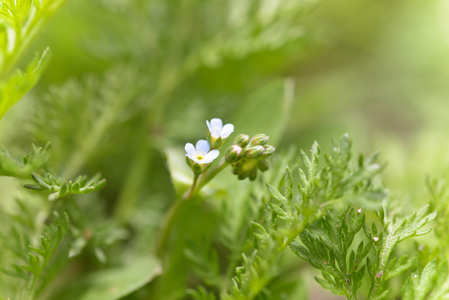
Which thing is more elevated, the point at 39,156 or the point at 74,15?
the point at 74,15

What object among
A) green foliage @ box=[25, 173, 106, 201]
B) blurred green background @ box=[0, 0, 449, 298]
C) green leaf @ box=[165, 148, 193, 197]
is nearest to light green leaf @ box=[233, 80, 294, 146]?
blurred green background @ box=[0, 0, 449, 298]

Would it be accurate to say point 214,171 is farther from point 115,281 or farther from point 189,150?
point 115,281

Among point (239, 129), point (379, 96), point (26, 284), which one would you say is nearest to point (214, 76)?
point (239, 129)

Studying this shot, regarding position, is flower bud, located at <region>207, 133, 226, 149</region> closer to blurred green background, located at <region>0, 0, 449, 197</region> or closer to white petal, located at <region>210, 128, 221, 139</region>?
white petal, located at <region>210, 128, 221, 139</region>

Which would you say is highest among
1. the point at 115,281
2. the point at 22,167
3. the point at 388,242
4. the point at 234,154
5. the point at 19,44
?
the point at 19,44

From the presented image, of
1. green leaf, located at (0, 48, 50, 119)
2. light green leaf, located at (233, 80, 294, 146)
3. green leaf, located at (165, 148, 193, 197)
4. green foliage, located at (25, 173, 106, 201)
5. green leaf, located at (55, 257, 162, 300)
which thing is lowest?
green leaf, located at (55, 257, 162, 300)

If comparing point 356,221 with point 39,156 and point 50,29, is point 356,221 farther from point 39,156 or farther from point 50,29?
point 50,29

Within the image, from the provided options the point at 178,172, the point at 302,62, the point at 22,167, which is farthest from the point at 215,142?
the point at 302,62
